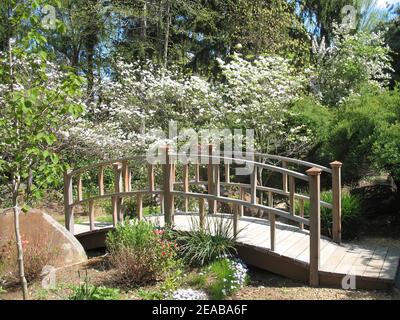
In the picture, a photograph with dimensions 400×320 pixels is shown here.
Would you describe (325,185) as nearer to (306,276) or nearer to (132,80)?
(306,276)

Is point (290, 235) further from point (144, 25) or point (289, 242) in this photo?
point (144, 25)

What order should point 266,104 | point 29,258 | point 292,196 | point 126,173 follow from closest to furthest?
point 29,258 < point 292,196 < point 126,173 < point 266,104

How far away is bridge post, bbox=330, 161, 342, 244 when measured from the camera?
5.83 meters

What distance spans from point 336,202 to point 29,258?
389 cm

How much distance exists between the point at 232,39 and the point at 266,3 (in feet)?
5.92

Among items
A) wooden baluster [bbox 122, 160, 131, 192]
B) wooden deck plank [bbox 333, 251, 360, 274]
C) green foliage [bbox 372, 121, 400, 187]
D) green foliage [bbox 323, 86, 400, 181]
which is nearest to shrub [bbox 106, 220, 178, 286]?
wooden baluster [bbox 122, 160, 131, 192]

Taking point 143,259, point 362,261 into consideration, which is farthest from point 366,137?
point 143,259

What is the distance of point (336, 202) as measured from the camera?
5.84m

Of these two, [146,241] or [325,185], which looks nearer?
[146,241]

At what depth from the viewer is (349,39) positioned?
1195 centimetres

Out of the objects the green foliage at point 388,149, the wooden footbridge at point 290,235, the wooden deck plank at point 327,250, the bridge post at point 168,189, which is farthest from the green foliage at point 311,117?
the bridge post at point 168,189

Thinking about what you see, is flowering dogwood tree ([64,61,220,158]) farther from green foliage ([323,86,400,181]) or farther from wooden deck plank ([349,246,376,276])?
wooden deck plank ([349,246,376,276])

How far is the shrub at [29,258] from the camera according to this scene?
5426 millimetres

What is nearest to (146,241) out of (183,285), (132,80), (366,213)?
(183,285)
